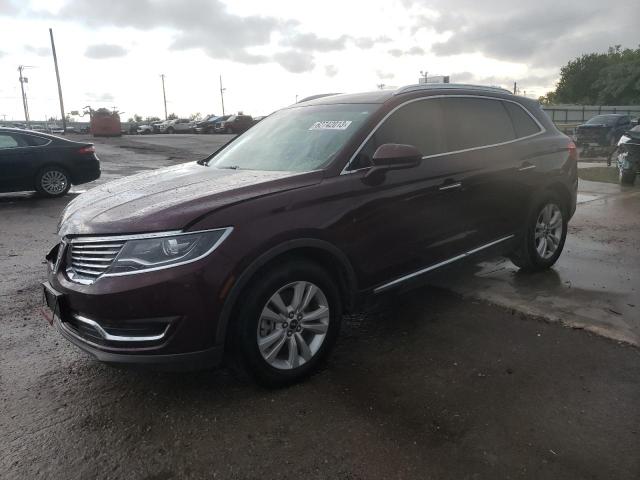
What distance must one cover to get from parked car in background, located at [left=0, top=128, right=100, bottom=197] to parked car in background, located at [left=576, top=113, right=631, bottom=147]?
A: 20.6m

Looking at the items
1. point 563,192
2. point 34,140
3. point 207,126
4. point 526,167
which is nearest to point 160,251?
point 526,167

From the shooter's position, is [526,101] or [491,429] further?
[526,101]

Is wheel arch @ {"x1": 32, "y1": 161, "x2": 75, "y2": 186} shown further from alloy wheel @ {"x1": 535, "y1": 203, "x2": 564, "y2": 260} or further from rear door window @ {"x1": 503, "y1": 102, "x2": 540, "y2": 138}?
alloy wheel @ {"x1": 535, "y1": 203, "x2": 564, "y2": 260}

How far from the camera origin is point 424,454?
2486 mm

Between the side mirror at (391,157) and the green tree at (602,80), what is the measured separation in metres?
75.6

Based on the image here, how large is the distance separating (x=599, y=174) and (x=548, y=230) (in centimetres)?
942

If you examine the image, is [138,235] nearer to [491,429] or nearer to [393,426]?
[393,426]

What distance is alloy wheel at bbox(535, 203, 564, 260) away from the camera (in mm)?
5031

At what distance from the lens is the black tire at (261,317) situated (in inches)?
Result: 111

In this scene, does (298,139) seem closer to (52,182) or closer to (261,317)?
(261,317)

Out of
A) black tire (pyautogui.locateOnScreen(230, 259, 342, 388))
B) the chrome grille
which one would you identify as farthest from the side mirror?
the chrome grille

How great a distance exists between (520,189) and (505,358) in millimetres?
1859

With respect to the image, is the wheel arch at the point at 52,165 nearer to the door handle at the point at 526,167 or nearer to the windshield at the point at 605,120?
the door handle at the point at 526,167

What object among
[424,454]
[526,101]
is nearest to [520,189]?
[526,101]
